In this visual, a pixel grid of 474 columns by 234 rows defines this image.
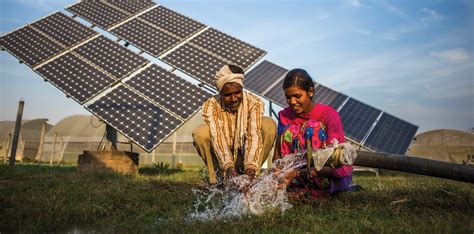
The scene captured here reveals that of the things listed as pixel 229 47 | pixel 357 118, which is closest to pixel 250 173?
pixel 229 47

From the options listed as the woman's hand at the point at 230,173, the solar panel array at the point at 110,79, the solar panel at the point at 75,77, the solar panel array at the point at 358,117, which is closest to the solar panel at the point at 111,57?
the solar panel array at the point at 110,79

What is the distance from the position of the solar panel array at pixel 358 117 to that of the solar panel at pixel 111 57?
368cm

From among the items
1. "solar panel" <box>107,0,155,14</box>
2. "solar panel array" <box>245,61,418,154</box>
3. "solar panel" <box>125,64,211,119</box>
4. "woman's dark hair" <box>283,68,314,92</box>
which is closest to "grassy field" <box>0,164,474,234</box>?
"woman's dark hair" <box>283,68,314,92</box>

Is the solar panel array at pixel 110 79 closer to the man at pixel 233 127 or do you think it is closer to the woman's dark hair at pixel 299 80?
the man at pixel 233 127

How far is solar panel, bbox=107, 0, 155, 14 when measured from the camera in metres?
11.2

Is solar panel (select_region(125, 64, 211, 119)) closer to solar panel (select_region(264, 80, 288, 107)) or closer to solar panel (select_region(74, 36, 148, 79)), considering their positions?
solar panel (select_region(74, 36, 148, 79))

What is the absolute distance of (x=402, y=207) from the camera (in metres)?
3.01

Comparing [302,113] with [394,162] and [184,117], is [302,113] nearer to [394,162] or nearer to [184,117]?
[394,162]

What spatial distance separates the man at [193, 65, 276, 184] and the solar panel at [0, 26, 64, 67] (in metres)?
6.12

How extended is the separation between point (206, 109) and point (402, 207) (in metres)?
2.09

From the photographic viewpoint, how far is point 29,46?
28.7 ft

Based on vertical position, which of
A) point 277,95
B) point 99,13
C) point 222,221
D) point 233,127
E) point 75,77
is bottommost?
point 222,221

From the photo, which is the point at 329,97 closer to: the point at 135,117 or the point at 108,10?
the point at 135,117

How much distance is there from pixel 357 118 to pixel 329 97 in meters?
1.12
